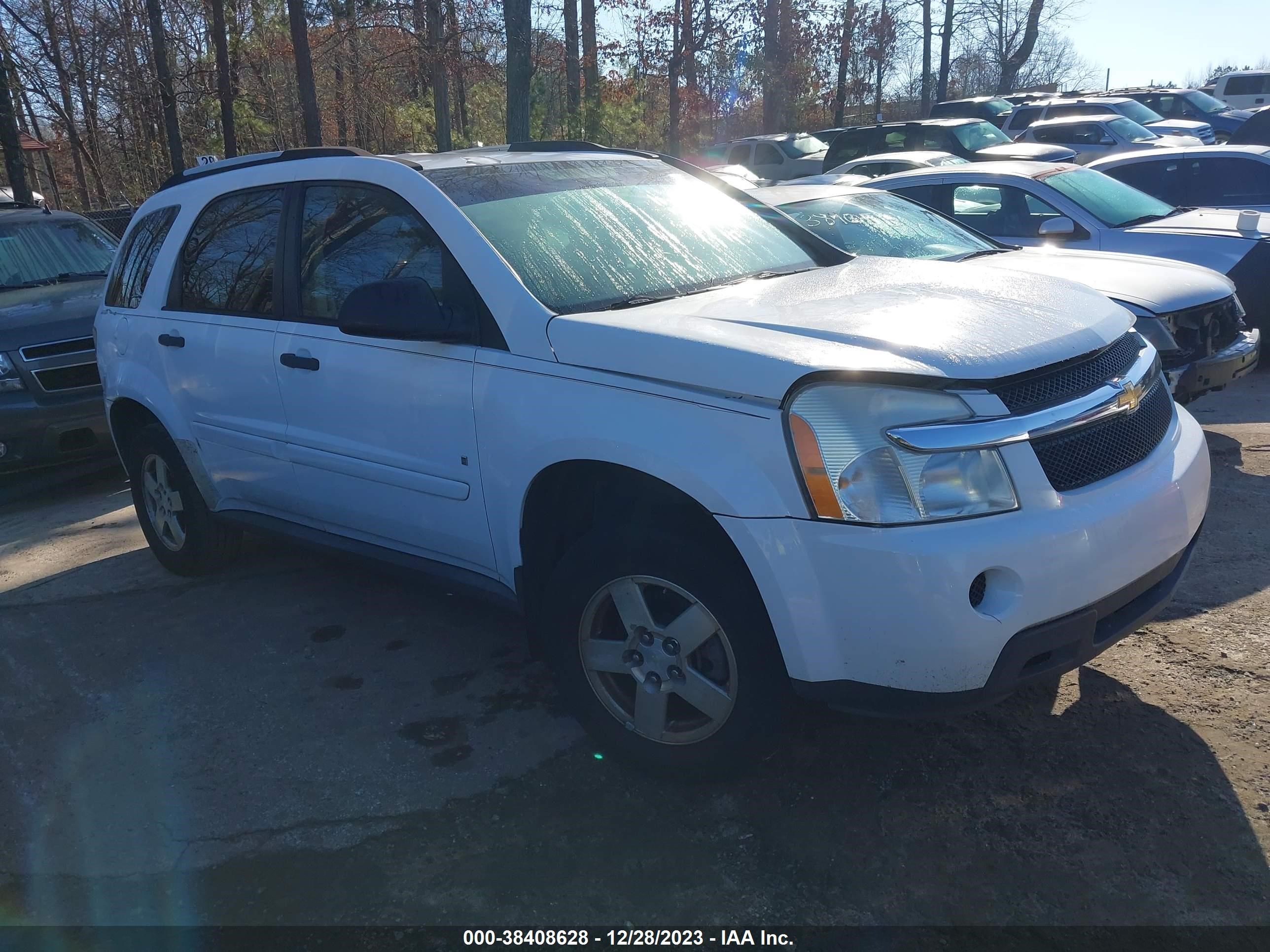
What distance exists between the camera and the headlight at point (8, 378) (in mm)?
7047

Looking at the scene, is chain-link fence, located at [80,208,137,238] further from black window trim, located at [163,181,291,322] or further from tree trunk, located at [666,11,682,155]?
tree trunk, located at [666,11,682,155]

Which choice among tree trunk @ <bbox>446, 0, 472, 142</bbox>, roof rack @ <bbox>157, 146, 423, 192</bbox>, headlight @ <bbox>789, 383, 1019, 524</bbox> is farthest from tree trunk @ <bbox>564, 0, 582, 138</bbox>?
headlight @ <bbox>789, 383, 1019, 524</bbox>

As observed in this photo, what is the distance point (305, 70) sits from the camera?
15.4 meters

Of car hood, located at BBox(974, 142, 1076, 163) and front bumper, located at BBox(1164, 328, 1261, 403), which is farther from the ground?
car hood, located at BBox(974, 142, 1076, 163)

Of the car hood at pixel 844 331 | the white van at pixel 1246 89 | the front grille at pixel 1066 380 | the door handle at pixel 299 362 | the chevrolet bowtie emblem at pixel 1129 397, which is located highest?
the white van at pixel 1246 89

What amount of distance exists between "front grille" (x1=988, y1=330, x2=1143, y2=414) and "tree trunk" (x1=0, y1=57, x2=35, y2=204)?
1475 cm

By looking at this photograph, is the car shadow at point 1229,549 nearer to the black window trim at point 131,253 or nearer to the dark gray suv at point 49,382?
the black window trim at point 131,253

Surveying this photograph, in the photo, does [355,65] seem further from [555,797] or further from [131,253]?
[555,797]

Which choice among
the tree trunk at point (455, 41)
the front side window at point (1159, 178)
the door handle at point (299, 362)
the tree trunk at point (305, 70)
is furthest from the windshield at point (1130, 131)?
the door handle at point (299, 362)

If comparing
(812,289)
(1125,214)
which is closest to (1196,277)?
(1125,214)

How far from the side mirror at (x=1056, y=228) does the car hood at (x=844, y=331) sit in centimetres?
413

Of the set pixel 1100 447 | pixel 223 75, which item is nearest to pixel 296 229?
pixel 1100 447

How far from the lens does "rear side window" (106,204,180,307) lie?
5.10 meters

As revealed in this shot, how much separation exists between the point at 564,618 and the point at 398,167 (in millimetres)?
1760
